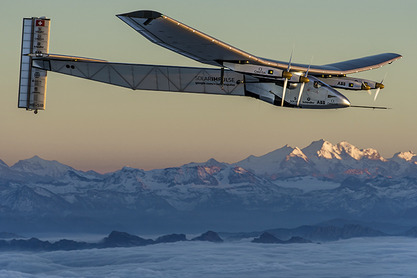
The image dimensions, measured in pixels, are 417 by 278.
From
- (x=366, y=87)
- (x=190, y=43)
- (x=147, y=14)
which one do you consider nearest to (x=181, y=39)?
(x=190, y=43)

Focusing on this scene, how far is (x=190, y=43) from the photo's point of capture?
209 ft

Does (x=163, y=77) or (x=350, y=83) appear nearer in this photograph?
(x=163, y=77)

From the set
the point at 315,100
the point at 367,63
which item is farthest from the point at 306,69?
the point at 367,63

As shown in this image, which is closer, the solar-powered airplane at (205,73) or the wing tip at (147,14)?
the wing tip at (147,14)

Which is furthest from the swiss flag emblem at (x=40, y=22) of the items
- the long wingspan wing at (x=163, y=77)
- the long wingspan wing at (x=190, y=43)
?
the long wingspan wing at (x=190, y=43)

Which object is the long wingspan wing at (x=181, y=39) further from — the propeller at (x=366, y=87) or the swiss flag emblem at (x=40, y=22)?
the swiss flag emblem at (x=40, y=22)

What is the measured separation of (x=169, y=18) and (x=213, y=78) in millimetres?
19970

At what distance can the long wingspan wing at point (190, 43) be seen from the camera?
181 ft

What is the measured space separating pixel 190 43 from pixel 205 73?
1155cm

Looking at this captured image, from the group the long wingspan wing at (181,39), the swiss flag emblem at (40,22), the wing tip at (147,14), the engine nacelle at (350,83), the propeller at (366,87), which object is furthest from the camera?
the swiss flag emblem at (40,22)

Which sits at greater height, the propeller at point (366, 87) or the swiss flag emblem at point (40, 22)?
the swiss flag emblem at point (40, 22)

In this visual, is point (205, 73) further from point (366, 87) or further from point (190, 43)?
point (366, 87)

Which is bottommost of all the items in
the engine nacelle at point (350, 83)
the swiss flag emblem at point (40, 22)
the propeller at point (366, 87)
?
the propeller at point (366, 87)

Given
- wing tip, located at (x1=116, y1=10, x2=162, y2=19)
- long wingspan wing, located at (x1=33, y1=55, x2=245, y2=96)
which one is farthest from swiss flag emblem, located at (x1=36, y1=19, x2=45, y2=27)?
wing tip, located at (x1=116, y1=10, x2=162, y2=19)
